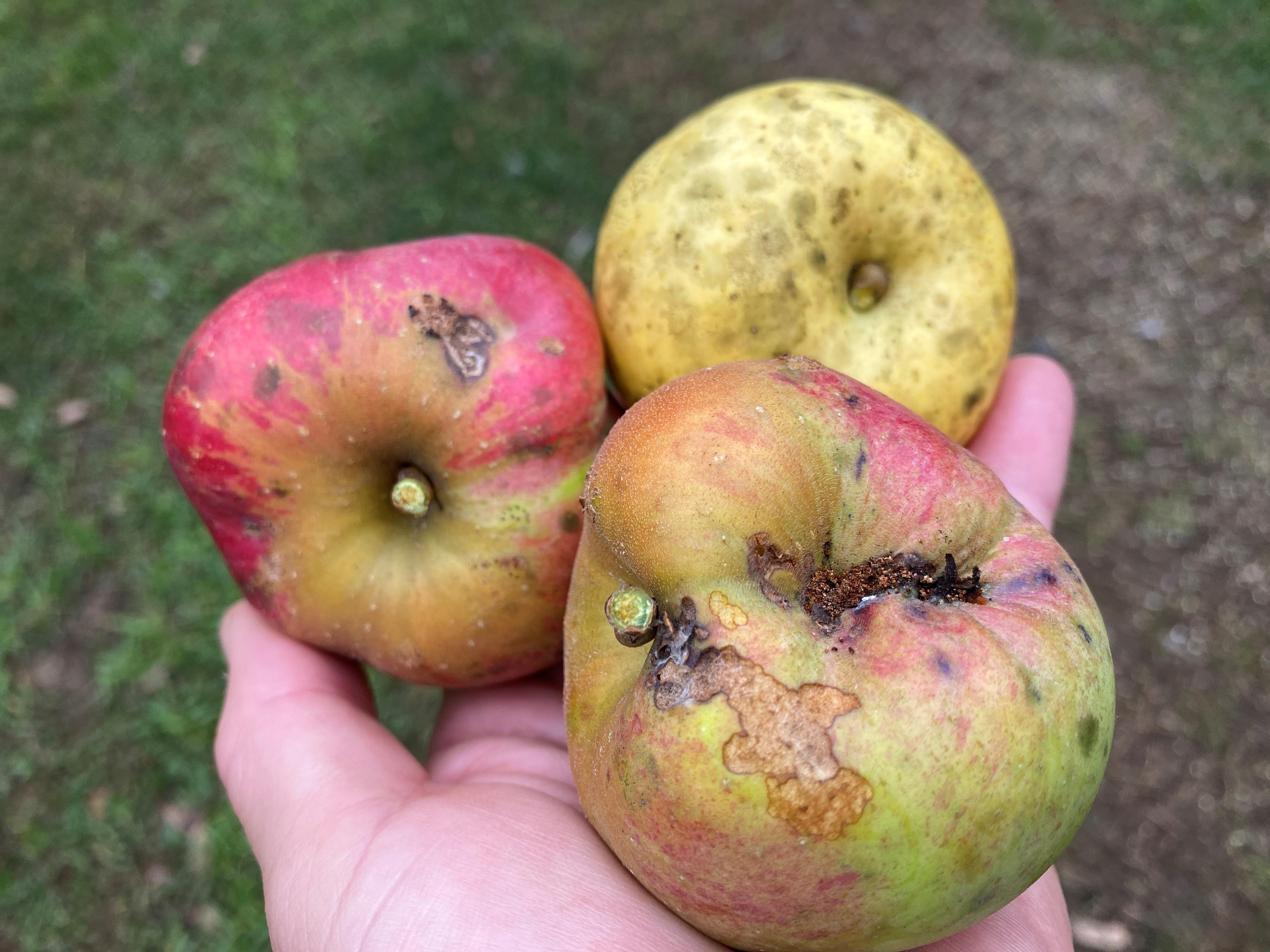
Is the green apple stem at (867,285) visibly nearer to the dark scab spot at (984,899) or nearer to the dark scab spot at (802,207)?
the dark scab spot at (802,207)

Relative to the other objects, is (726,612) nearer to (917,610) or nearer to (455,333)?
(917,610)

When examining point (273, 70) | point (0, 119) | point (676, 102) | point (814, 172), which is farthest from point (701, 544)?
point (0, 119)

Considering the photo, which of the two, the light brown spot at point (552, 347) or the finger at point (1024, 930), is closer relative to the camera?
the finger at point (1024, 930)

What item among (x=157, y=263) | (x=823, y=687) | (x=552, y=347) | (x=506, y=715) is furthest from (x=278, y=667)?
(x=157, y=263)

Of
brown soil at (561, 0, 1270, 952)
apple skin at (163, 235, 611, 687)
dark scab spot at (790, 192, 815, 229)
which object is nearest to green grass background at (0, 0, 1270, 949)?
brown soil at (561, 0, 1270, 952)

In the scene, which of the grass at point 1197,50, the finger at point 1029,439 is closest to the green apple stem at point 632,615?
the finger at point 1029,439

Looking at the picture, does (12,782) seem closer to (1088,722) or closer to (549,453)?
(549,453)
